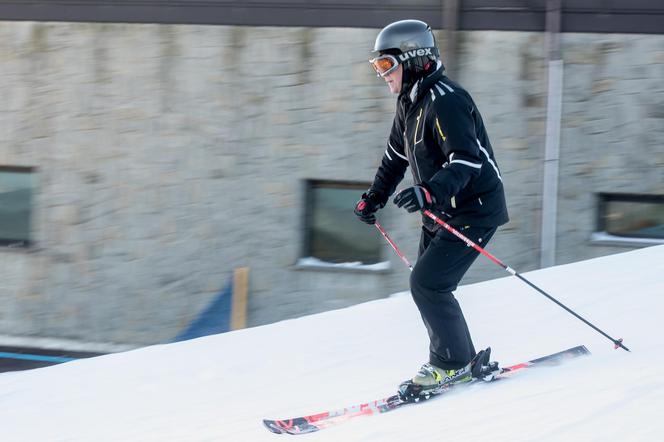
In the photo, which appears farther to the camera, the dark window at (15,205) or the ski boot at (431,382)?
the dark window at (15,205)

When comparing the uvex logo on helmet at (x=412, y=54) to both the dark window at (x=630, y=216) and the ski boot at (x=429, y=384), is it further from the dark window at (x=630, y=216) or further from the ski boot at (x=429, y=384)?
the dark window at (x=630, y=216)

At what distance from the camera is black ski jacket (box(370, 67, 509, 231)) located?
4.65 meters

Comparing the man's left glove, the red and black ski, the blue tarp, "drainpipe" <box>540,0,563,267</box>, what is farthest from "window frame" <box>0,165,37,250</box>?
the man's left glove

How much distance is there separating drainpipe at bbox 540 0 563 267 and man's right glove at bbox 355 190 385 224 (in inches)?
135

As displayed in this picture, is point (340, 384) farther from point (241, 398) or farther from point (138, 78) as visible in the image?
point (138, 78)

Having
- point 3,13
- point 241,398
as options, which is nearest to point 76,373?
point 241,398

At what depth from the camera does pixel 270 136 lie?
9.27m

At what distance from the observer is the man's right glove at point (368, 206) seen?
557cm

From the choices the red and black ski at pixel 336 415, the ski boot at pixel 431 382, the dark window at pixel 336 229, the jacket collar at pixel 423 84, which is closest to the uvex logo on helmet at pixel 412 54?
the jacket collar at pixel 423 84

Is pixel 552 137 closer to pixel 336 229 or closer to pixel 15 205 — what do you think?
pixel 336 229

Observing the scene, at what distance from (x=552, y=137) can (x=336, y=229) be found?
2.45 meters

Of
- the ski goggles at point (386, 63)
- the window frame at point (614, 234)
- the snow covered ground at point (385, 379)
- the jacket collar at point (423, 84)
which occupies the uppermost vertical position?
the ski goggles at point (386, 63)

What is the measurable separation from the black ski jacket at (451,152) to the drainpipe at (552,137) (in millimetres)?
3668

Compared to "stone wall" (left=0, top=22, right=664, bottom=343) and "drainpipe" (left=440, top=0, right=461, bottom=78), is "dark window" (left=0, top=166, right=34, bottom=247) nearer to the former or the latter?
"stone wall" (left=0, top=22, right=664, bottom=343)
